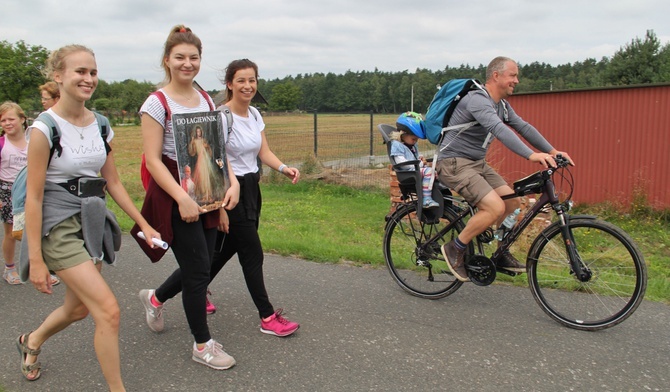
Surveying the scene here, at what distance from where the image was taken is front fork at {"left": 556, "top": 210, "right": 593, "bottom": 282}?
380 cm

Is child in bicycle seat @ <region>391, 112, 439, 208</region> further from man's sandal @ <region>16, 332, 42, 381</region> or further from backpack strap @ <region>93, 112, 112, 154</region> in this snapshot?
man's sandal @ <region>16, 332, 42, 381</region>

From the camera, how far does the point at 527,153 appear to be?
3795mm

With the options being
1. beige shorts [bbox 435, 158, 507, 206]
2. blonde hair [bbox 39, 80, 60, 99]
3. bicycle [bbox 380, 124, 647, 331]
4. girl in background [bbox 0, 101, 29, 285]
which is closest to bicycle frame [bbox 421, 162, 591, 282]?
bicycle [bbox 380, 124, 647, 331]

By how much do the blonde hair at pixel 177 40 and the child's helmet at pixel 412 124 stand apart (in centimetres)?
188

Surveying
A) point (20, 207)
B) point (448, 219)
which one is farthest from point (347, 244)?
point (20, 207)

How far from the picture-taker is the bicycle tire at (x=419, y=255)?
449 cm

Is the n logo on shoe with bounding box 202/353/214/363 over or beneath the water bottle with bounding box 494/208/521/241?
beneath

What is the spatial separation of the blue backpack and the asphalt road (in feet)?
4.68

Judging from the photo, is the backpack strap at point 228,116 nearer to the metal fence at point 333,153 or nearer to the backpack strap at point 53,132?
the backpack strap at point 53,132

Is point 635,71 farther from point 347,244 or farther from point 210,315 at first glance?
point 210,315

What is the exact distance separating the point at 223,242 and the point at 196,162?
91 cm

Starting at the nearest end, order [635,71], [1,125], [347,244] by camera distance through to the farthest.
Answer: [1,125] → [347,244] → [635,71]

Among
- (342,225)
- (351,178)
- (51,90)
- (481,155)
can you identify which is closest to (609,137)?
(351,178)

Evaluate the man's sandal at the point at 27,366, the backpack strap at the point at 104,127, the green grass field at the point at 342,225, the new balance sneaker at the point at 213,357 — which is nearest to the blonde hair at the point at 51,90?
the backpack strap at the point at 104,127
